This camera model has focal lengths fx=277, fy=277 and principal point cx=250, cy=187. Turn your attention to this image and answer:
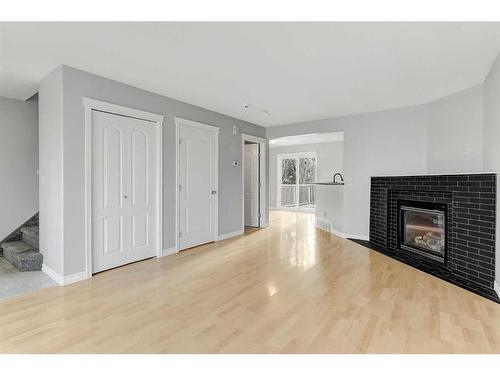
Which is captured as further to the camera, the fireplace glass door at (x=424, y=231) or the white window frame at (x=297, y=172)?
the white window frame at (x=297, y=172)

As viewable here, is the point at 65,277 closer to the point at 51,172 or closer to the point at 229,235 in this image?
the point at 51,172

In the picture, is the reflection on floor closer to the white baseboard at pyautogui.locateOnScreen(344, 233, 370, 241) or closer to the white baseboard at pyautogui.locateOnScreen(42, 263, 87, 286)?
the white baseboard at pyautogui.locateOnScreen(42, 263, 87, 286)

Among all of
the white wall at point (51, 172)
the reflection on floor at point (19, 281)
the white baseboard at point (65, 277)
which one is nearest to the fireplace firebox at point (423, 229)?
the white baseboard at point (65, 277)

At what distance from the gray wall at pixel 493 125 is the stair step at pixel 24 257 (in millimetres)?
5105

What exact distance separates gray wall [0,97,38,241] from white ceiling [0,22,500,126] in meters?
0.31

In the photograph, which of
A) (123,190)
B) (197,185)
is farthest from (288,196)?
(123,190)

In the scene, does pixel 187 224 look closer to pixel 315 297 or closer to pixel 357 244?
pixel 315 297

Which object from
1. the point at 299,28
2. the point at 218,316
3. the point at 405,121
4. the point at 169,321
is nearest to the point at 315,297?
the point at 218,316

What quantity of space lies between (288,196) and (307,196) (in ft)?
2.22

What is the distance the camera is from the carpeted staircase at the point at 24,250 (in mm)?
3375

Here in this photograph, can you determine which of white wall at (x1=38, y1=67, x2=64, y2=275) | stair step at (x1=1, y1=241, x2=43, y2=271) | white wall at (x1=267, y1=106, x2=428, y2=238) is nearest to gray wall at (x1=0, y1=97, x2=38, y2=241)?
stair step at (x1=1, y1=241, x2=43, y2=271)

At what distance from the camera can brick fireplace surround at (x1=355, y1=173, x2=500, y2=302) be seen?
2.88m

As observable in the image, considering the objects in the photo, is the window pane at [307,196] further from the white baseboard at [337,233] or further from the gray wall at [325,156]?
the white baseboard at [337,233]

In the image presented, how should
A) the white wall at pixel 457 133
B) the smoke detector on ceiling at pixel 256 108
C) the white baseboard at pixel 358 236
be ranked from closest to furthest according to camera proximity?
the white wall at pixel 457 133 < the smoke detector on ceiling at pixel 256 108 < the white baseboard at pixel 358 236
